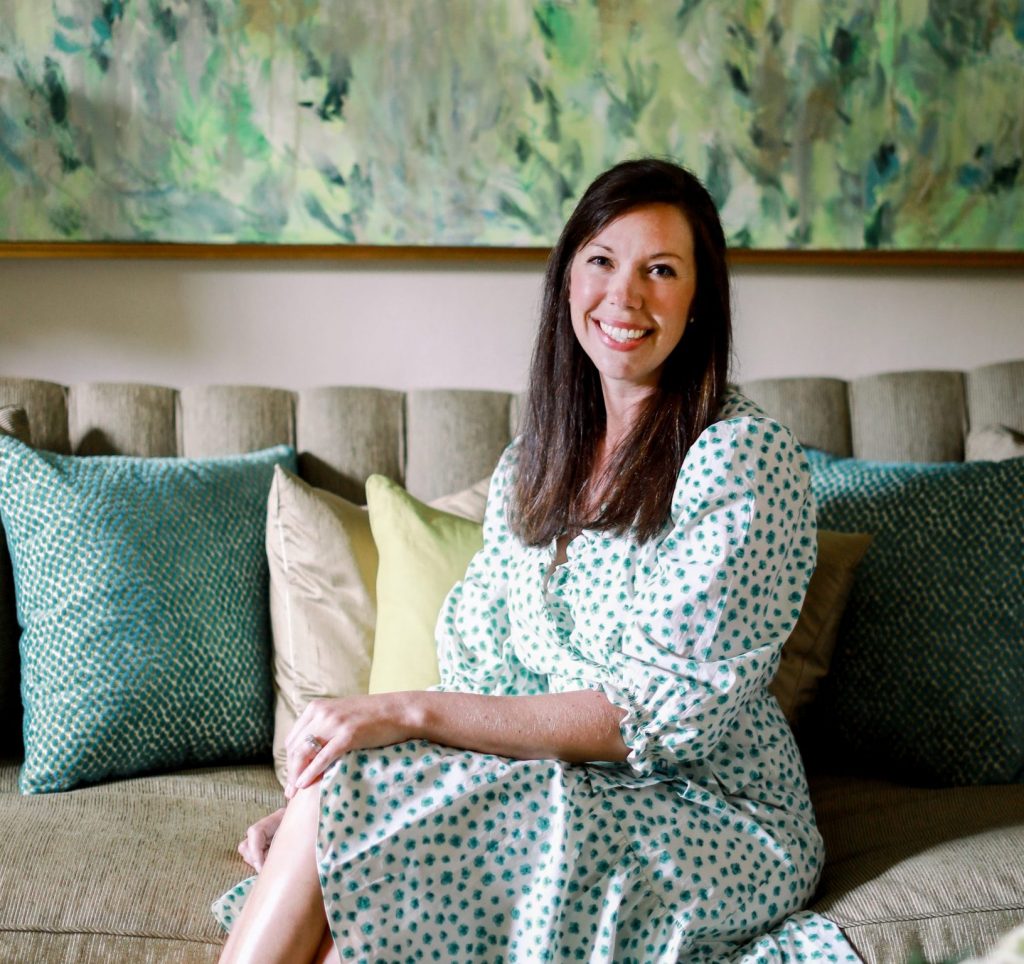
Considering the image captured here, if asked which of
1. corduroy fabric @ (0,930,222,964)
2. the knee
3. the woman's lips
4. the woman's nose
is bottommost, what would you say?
corduroy fabric @ (0,930,222,964)

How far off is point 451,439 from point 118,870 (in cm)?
98

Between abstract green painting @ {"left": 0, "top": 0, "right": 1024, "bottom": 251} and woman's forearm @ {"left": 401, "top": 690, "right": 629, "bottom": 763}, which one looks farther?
abstract green painting @ {"left": 0, "top": 0, "right": 1024, "bottom": 251}

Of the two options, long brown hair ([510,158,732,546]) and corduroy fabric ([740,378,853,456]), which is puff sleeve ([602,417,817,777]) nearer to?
long brown hair ([510,158,732,546])

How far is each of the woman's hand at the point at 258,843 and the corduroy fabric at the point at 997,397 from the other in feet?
4.90

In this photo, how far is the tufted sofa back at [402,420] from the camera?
2107 millimetres

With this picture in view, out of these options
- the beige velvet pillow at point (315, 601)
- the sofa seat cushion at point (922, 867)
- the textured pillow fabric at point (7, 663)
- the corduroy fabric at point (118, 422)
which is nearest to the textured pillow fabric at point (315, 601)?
the beige velvet pillow at point (315, 601)

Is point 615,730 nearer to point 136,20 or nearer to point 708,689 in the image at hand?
point 708,689

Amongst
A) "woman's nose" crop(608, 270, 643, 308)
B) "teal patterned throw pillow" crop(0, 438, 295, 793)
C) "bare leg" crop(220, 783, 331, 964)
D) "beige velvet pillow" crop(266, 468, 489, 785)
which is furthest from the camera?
"beige velvet pillow" crop(266, 468, 489, 785)

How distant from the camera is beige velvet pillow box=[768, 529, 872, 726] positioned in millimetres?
1810

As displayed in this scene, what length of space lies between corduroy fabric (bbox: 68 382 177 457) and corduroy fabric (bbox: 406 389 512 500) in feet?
1.49

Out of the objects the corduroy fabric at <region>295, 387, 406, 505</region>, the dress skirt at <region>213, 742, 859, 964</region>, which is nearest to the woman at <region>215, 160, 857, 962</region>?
the dress skirt at <region>213, 742, 859, 964</region>

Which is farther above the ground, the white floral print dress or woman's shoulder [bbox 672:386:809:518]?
woman's shoulder [bbox 672:386:809:518]

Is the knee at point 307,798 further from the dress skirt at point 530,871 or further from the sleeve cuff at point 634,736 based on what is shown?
the sleeve cuff at point 634,736

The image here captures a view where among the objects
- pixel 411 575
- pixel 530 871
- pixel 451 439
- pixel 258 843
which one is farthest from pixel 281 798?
pixel 451 439
